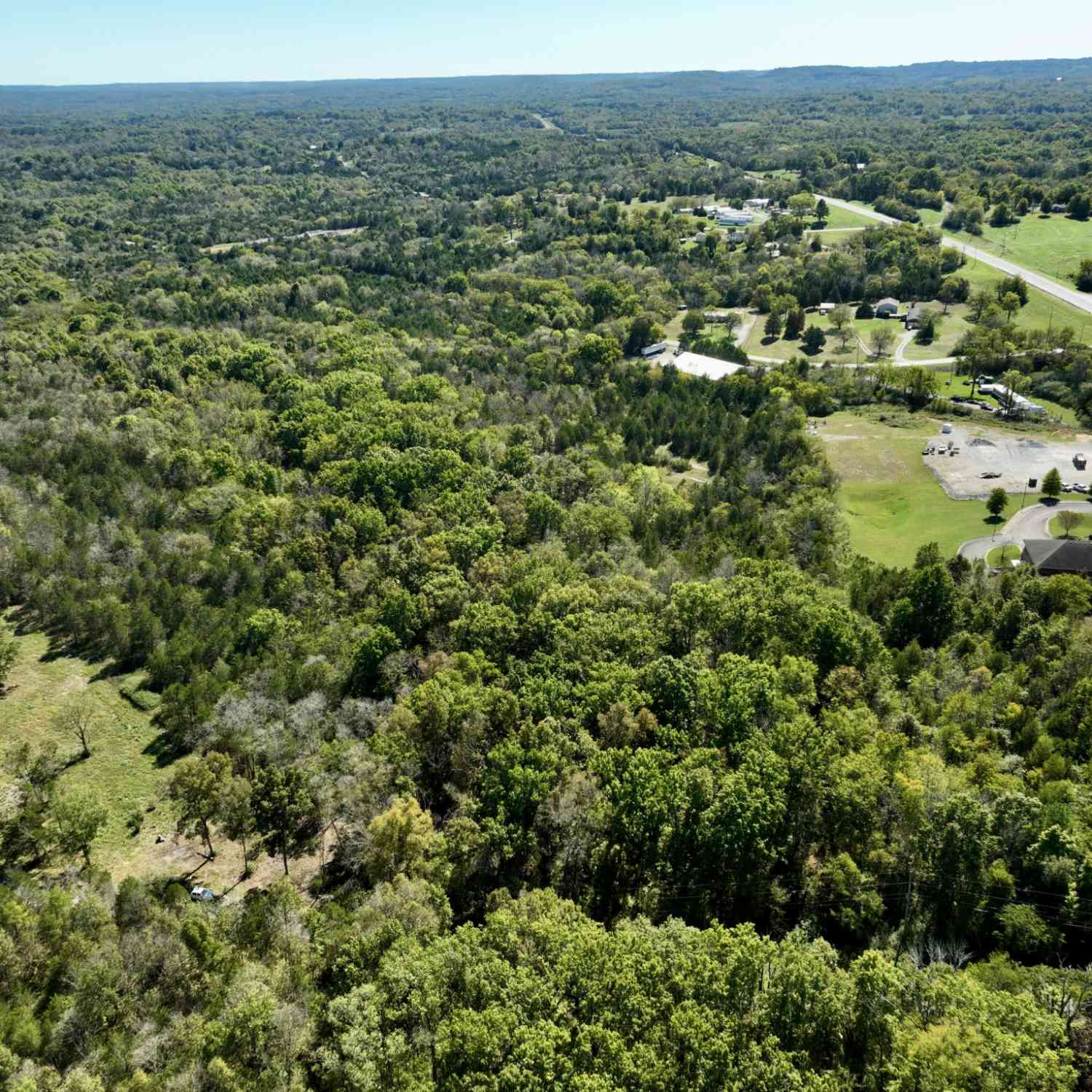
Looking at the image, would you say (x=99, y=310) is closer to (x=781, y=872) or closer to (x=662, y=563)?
(x=662, y=563)

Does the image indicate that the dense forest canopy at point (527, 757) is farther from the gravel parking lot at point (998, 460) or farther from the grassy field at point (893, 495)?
the gravel parking lot at point (998, 460)

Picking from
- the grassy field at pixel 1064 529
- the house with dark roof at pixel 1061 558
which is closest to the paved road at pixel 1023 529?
the grassy field at pixel 1064 529

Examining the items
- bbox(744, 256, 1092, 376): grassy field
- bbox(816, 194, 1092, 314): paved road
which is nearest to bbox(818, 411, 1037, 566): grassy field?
bbox(744, 256, 1092, 376): grassy field

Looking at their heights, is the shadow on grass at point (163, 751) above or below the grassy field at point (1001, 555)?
below

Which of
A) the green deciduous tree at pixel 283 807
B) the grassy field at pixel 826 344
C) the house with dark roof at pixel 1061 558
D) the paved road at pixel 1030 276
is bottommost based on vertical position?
the green deciduous tree at pixel 283 807

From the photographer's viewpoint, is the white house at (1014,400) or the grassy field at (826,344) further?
the grassy field at (826,344)

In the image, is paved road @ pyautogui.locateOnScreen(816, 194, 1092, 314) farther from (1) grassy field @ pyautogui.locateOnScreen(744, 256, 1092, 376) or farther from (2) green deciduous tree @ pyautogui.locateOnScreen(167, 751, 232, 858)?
(2) green deciduous tree @ pyautogui.locateOnScreen(167, 751, 232, 858)

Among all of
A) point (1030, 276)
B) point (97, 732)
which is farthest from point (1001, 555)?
point (1030, 276)
